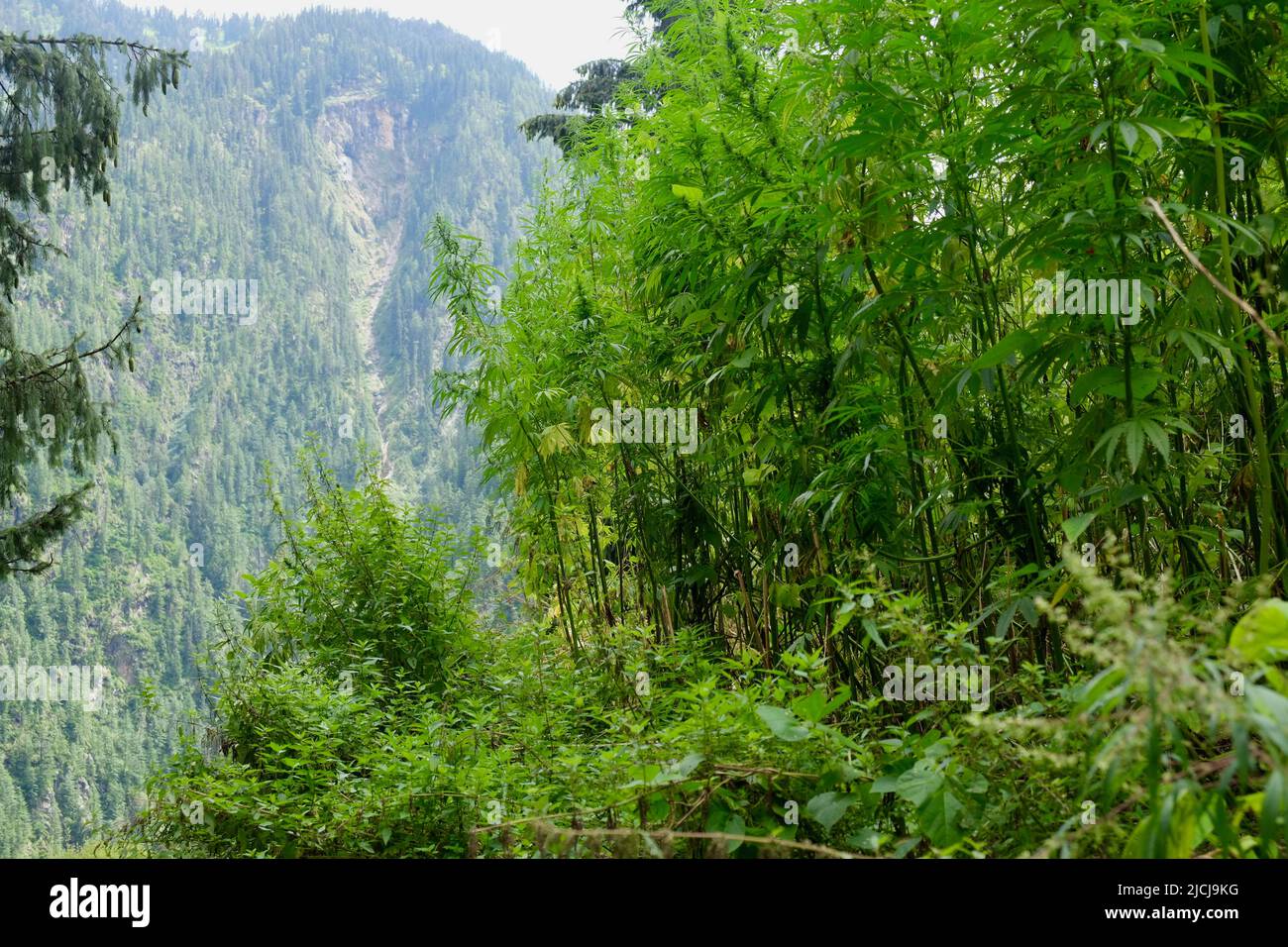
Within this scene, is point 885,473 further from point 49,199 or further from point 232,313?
point 232,313

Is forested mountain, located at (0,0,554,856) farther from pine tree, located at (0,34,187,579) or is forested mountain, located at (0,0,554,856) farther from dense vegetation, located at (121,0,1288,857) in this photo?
dense vegetation, located at (121,0,1288,857)

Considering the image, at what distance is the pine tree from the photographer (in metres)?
8.74

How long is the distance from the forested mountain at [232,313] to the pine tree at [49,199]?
2.11 feet

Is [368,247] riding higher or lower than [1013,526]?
higher

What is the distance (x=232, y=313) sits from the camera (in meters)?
101

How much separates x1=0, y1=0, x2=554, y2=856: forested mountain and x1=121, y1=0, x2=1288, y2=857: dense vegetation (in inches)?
75.9

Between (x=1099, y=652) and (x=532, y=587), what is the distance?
15.6ft

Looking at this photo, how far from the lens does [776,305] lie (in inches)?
110

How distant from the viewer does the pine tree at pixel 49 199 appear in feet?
28.7

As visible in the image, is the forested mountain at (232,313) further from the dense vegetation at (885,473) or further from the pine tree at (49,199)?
the dense vegetation at (885,473)

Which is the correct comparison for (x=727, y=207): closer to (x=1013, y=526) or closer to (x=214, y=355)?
(x=1013, y=526)

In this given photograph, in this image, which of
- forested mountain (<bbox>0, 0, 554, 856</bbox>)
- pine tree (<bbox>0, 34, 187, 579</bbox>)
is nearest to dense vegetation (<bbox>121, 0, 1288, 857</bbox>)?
forested mountain (<bbox>0, 0, 554, 856</bbox>)
